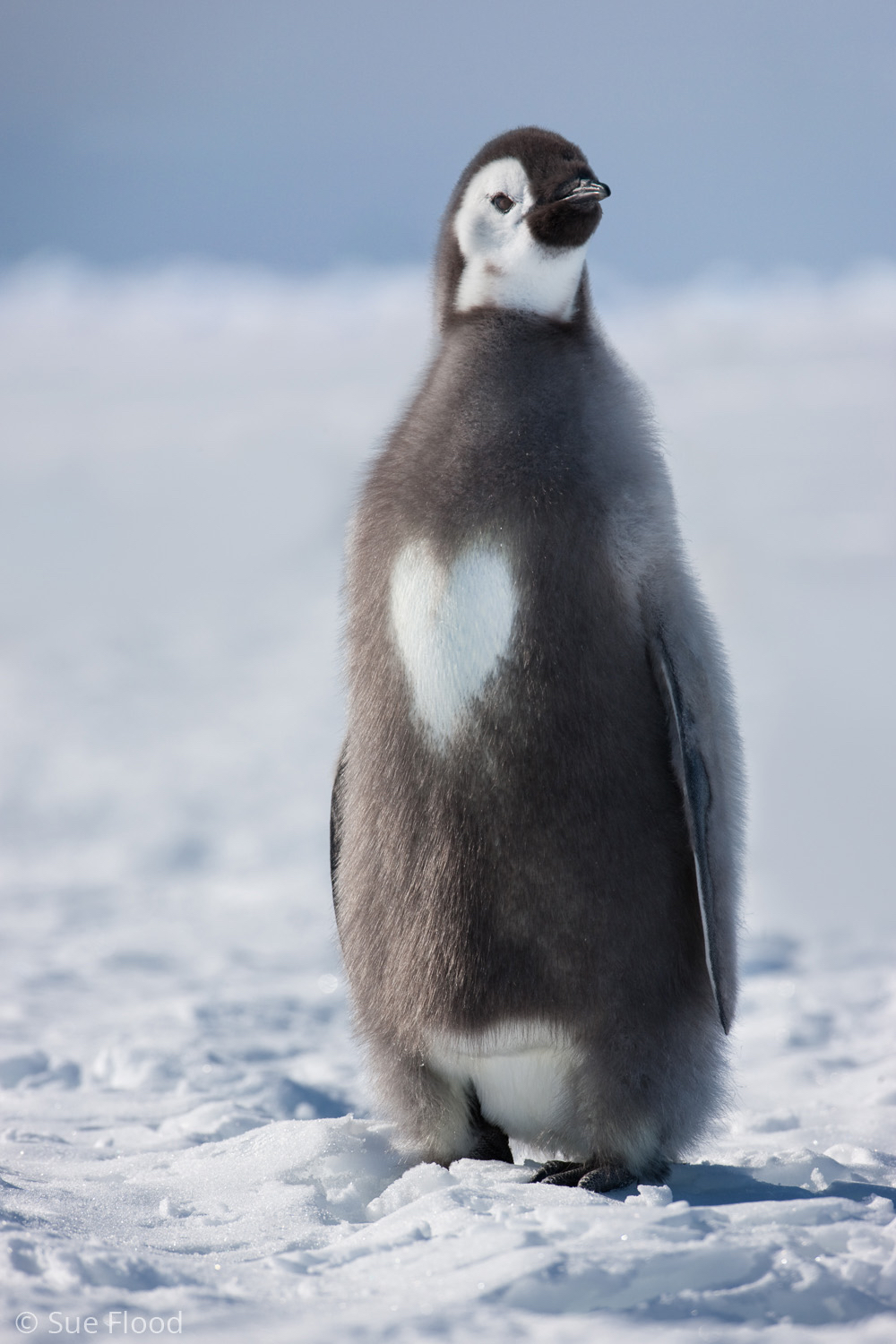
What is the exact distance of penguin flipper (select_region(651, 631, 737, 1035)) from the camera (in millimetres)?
2523

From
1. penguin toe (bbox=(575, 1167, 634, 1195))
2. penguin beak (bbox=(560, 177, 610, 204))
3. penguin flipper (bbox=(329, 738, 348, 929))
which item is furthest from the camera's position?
penguin flipper (bbox=(329, 738, 348, 929))

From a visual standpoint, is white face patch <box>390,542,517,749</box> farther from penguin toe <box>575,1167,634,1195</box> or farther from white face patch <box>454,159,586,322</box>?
penguin toe <box>575,1167,634,1195</box>

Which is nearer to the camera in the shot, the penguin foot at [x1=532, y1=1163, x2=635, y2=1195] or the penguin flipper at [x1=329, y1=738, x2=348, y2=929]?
the penguin foot at [x1=532, y1=1163, x2=635, y2=1195]

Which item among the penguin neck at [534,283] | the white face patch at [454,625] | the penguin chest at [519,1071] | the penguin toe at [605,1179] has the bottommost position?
the penguin toe at [605,1179]

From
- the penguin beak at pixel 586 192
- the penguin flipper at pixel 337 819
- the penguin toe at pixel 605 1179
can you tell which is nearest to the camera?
the penguin toe at pixel 605 1179

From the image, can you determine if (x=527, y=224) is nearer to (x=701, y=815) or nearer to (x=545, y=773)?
(x=545, y=773)

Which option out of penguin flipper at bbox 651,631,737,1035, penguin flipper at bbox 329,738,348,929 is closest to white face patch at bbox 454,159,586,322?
penguin flipper at bbox 651,631,737,1035

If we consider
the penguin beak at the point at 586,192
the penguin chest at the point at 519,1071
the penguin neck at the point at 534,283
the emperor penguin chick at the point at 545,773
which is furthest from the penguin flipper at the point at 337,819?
the penguin beak at the point at 586,192

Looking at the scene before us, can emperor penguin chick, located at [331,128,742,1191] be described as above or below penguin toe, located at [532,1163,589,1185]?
above

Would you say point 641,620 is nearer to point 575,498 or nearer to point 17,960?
point 575,498

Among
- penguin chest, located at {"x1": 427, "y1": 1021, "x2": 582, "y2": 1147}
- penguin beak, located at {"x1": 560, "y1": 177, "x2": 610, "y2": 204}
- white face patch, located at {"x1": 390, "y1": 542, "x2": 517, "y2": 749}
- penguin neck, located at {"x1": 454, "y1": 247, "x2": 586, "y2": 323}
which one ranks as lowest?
penguin chest, located at {"x1": 427, "y1": 1021, "x2": 582, "y2": 1147}

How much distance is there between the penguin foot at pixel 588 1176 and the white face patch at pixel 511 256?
179 centimetres

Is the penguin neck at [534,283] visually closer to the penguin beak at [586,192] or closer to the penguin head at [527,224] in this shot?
the penguin head at [527,224]

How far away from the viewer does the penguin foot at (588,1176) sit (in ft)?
8.19
